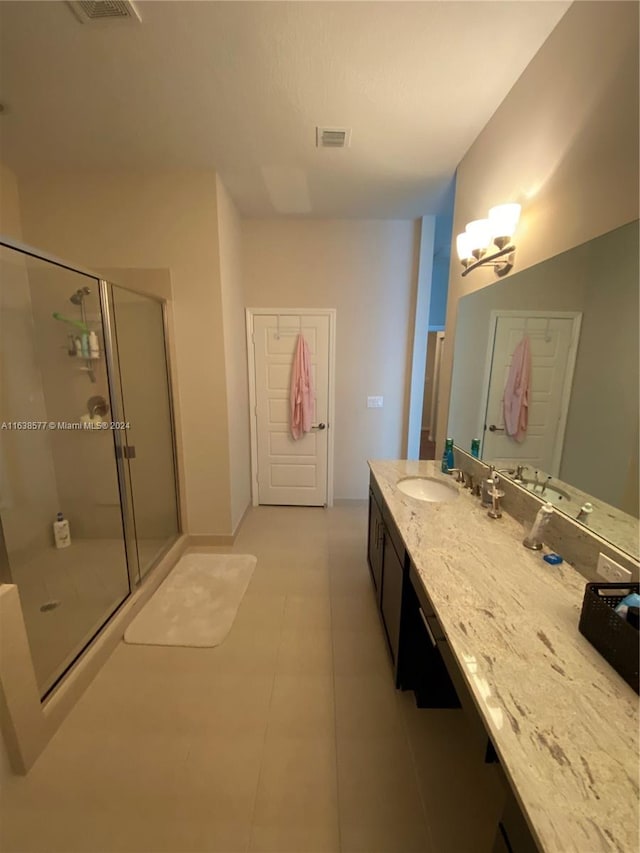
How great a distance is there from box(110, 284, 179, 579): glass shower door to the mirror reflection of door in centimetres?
239

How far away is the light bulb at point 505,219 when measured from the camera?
1.58 m

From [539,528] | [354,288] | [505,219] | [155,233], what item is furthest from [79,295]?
[539,528]

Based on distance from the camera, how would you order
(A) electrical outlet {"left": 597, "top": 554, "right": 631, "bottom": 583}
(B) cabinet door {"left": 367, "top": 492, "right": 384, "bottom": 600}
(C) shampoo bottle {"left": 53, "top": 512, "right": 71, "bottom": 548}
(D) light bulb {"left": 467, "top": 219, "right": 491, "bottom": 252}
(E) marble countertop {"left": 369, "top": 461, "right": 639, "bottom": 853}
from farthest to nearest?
(C) shampoo bottle {"left": 53, "top": 512, "right": 71, "bottom": 548}, (B) cabinet door {"left": 367, "top": 492, "right": 384, "bottom": 600}, (D) light bulb {"left": 467, "top": 219, "right": 491, "bottom": 252}, (A) electrical outlet {"left": 597, "top": 554, "right": 631, "bottom": 583}, (E) marble countertop {"left": 369, "top": 461, "right": 639, "bottom": 853}

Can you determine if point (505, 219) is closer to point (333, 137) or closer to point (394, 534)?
point (333, 137)

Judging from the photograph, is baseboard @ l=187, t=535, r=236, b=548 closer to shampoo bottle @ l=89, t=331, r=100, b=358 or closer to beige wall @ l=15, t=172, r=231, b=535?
beige wall @ l=15, t=172, r=231, b=535

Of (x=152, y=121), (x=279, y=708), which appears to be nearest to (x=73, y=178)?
(x=152, y=121)

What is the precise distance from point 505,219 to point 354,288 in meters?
1.83

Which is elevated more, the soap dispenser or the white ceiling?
the white ceiling

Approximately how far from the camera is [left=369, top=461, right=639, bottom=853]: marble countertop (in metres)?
0.55

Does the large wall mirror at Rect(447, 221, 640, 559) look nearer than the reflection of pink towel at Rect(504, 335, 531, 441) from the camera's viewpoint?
Yes

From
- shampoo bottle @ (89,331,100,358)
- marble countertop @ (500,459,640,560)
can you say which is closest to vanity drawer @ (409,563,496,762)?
marble countertop @ (500,459,640,560)

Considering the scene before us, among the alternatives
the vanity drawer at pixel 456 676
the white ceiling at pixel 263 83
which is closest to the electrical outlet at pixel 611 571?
the vanity drawer at pixel 456 676

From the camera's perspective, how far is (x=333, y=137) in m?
2.03

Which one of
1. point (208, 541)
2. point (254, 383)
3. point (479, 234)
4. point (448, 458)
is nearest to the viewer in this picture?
point (479, 234)
